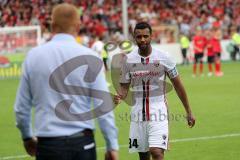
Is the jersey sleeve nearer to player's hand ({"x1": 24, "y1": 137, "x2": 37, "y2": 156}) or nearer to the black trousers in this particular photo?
player's hand ({"x1": 24, "y1": 137, "x2": 37, "y2": 156})

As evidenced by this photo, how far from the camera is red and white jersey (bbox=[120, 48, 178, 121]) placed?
9125mm

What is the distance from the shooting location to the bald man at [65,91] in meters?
5.79

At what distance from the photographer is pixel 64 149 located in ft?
19.0

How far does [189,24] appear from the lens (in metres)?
45.8

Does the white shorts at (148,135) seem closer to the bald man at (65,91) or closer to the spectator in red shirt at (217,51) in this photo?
the bald man at (65,91)

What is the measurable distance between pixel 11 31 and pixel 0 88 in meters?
5.90

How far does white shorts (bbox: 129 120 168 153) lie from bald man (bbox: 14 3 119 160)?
9.99 feet

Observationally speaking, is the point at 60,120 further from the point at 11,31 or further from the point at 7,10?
the point at 7,10

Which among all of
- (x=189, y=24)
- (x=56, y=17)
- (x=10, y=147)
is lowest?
(x=189, y=24)

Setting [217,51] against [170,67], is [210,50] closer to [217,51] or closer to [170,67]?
[217,51]

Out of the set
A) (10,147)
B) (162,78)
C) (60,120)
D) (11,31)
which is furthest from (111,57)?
(60,120)

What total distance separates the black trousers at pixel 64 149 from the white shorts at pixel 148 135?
3085 mm

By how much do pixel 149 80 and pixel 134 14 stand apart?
35.5 metres

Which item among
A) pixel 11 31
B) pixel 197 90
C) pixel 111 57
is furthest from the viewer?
pixel 111 57
